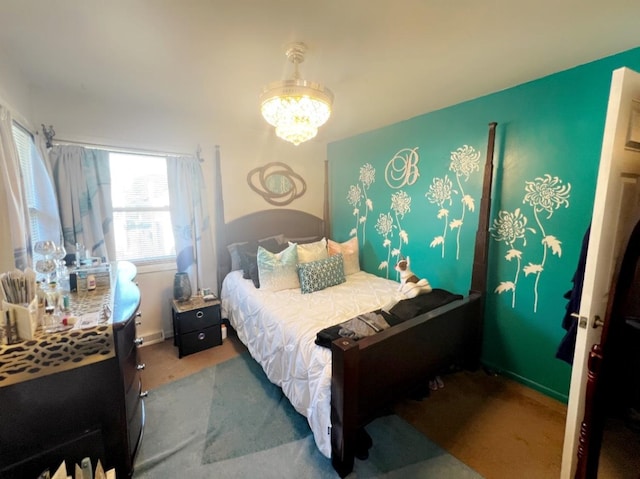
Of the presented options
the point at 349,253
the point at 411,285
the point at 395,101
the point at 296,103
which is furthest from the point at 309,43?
the point at 349,253

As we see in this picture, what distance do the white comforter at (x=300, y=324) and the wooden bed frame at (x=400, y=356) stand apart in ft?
0.37

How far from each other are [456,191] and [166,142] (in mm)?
2759

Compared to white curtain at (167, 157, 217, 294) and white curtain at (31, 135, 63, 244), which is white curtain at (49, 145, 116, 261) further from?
white curtain at (167, 157, 217, 294)

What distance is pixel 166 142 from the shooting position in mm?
2682

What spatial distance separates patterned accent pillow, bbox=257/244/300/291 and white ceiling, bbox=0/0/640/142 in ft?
4.61

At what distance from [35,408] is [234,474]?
96 cm

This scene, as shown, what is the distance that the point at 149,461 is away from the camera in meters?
1.51

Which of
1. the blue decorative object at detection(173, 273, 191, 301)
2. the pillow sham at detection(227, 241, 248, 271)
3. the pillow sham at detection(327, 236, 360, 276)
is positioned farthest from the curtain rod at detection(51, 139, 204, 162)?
the pillow sham at detection(327, 236, 360, 276)

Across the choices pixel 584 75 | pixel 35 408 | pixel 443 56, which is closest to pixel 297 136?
pixel 443 56

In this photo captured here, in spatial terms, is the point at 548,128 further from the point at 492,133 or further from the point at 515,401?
the point at 515,401

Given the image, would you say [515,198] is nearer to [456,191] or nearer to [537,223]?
[537,223]

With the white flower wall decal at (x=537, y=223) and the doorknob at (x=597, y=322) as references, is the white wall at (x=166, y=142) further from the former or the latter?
the doorknob at (x=597, y=322)

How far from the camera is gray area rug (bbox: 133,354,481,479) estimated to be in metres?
1.47

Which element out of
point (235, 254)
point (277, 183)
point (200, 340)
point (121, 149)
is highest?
point (121, 149)
